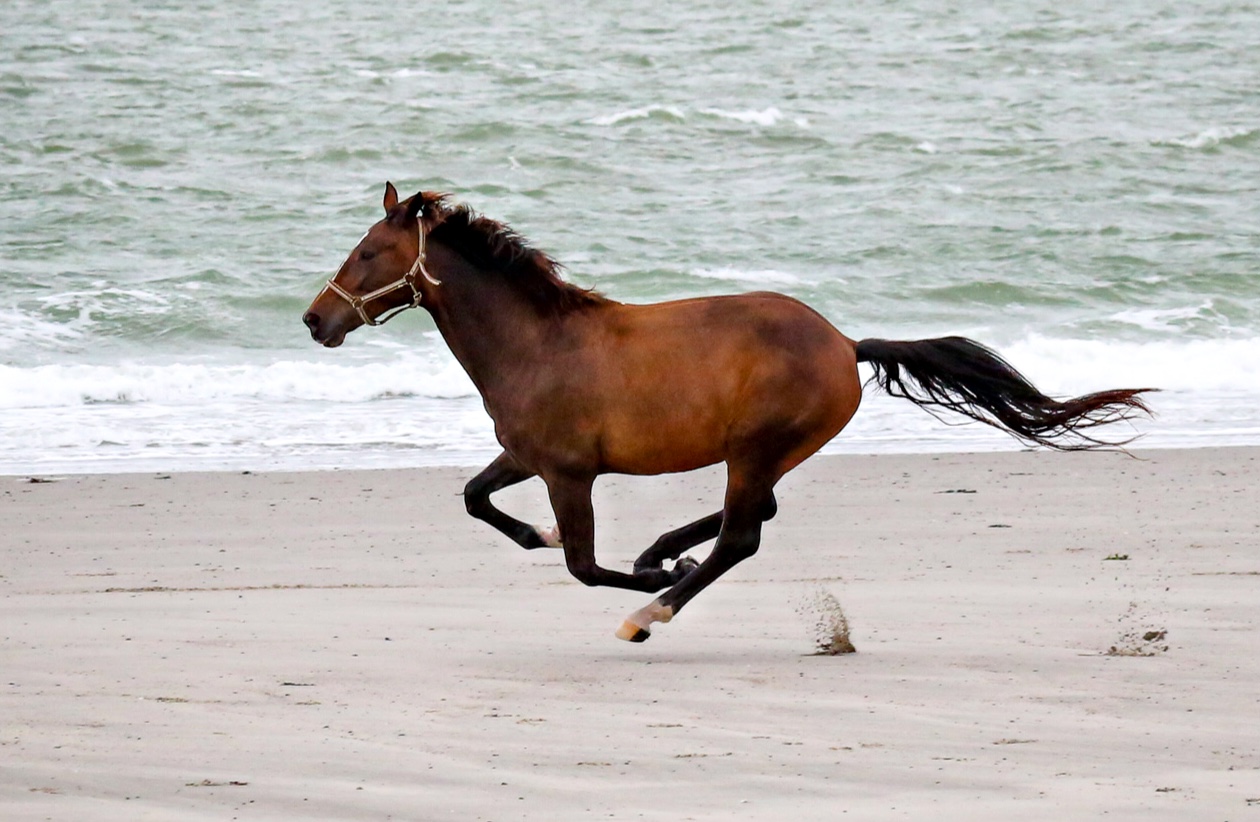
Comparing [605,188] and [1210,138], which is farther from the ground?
[1210,138]

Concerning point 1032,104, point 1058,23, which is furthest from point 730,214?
point 1058,23

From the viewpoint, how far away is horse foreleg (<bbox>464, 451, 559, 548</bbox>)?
19.2ft

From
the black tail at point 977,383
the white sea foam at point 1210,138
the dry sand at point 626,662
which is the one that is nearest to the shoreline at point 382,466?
the dry sand at point 626,662

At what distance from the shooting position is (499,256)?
5.71 meters

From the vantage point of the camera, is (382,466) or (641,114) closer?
(382,466)

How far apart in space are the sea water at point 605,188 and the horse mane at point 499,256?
4.58 meters

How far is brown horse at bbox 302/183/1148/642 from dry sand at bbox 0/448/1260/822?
1.75 ft

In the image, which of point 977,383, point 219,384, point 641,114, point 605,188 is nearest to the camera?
point 977,383

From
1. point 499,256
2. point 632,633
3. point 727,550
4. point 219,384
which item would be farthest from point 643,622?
point 219,384

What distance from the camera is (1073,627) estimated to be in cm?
577

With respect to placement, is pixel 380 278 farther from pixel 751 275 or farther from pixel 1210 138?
pixel 1210 138

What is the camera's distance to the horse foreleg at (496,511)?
5.86 m

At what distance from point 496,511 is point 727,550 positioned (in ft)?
2.86

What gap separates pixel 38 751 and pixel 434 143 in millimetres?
18753
